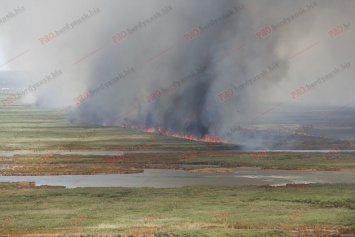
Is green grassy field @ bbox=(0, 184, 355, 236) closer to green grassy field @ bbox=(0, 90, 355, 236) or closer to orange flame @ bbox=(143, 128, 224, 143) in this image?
green grassy field @ bbox=(0, 90, 355, 236)

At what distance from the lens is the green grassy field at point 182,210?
5100 centimetres

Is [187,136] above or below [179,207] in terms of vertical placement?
above

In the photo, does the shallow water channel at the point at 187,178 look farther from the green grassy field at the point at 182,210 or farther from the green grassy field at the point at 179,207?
the green grassy field at the point at 182,210

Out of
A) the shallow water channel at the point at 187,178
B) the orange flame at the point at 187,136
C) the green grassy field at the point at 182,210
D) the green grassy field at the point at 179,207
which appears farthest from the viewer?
the orange flame at the point at 187,136

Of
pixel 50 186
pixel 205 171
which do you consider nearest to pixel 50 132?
pixel 205 171

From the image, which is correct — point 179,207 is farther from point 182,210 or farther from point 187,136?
point 187,136

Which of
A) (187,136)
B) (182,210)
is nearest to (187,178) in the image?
(182,210)

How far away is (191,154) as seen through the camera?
11112cm

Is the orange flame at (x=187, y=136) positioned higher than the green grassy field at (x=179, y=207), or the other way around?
the orange flame at (x=187, y=136)

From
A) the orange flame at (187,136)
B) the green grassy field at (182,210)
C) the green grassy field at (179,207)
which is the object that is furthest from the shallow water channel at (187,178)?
the orange flame at (187,136)

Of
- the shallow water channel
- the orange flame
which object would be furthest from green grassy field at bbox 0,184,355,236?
the orange flame

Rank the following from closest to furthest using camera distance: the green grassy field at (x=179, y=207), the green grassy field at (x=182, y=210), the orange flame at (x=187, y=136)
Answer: the green grassy field at (x=179, y=207), the green grassy field at (x=182, y=210), the orange flame at (x=187, y=136)

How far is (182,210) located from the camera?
58531mm

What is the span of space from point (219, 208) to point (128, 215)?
27.7 feet
